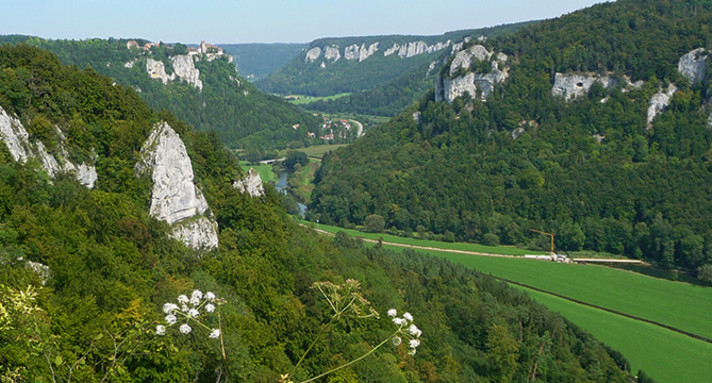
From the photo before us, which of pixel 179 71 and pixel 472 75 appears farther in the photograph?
pixel 179 71

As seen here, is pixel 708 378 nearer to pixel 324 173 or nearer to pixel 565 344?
→ pixel 565 344

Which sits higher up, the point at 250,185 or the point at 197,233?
the point at 250,185

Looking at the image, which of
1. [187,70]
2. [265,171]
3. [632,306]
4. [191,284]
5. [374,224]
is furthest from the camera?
[187,70]

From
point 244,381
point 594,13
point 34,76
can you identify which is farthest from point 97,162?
point 594,13

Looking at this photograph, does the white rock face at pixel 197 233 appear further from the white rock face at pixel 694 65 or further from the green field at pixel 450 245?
the white rock face at pixel 694 65

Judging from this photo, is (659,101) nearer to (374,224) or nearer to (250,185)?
(374,224)

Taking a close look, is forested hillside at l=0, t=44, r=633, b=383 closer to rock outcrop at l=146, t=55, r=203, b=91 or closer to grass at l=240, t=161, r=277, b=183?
grass at l=240, t=161, r=277, b=183

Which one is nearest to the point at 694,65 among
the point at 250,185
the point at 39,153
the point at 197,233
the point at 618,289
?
the point at 618,289
